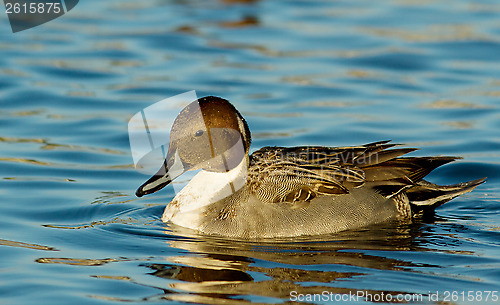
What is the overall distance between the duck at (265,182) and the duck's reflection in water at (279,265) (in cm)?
12

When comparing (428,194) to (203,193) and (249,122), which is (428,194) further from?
(249,122)

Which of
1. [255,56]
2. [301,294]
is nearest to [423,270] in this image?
[301,294]

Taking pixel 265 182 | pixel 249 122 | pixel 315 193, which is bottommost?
pixel 249 122

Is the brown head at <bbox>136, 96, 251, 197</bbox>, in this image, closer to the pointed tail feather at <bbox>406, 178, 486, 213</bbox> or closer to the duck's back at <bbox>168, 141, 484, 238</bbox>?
the duck's back at <bbox>168, 141, 484, 238</bbox>

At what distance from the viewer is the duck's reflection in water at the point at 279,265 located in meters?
5.37

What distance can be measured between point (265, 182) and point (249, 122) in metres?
3.76

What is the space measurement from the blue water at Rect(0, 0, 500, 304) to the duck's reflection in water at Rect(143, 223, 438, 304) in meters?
0.02

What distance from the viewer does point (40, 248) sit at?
629 centimetres

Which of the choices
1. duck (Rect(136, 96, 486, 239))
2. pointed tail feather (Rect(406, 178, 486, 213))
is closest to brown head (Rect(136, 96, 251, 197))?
duck (Rect(136, 96, 486, 239))

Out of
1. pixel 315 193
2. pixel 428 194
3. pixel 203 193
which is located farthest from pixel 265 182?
pixel 428 194

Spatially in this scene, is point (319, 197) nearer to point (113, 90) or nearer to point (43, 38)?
point (113, 90)

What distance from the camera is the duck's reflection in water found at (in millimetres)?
5367

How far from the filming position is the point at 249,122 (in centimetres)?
1027

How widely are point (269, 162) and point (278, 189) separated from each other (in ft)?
1.01
